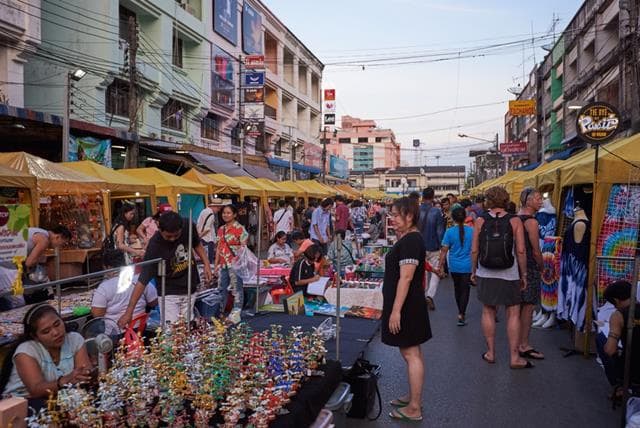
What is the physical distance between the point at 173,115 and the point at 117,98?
3289mm

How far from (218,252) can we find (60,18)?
15.1m

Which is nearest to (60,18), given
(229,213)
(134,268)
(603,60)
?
(229,213)

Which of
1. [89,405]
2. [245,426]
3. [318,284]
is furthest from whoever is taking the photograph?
[318,284]

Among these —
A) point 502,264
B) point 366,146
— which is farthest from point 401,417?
point 366,146

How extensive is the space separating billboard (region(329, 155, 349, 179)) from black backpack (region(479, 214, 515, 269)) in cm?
4679

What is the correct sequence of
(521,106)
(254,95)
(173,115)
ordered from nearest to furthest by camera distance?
(173,115) → (254,95) → (521,106)

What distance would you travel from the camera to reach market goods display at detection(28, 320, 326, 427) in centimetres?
252

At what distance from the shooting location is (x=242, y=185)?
56.1ft

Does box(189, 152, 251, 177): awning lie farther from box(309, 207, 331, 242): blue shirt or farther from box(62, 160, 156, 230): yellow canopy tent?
box(309, 207, 331, 242): blue shirt

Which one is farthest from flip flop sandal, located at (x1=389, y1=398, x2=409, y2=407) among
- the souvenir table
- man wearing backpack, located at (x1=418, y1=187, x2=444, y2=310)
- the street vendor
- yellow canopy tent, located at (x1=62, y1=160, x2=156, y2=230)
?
yellow canopy tent, located at (x1=62, y1=160, x2=156, y2=230)

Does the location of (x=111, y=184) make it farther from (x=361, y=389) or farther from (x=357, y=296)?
(x=361, y=389)

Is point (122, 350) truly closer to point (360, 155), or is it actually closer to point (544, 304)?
point (544, 304)

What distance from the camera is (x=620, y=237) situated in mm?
6227

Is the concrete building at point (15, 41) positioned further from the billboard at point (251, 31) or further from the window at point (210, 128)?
the billboard at point (251, 31)
